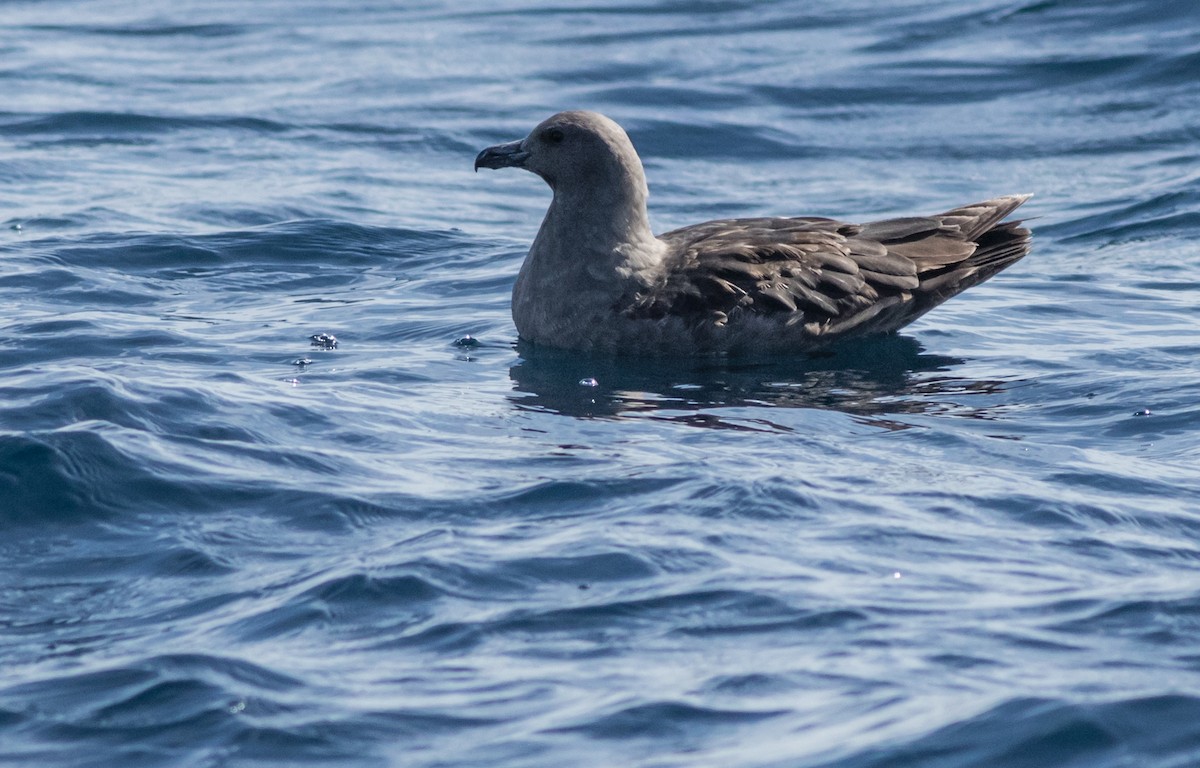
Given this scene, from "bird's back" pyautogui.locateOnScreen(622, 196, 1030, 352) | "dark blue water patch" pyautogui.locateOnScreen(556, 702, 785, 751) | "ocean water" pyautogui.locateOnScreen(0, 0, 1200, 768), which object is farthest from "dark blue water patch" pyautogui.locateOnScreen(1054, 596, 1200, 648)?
"bird's back" pyautogui.locateOnScreen(622, 196, 1030, 352)

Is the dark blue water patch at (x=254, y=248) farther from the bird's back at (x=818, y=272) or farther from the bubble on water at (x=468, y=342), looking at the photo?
the bird's back at (x=818, y=272)

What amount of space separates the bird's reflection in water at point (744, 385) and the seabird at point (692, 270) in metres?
0.14

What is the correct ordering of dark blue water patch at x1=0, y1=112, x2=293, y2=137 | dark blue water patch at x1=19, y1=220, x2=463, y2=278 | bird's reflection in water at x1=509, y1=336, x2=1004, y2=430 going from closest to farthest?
1. bird's reflection in water at x1=509, y1=336, x2=1004, y2=430
2. dark blue water patch at x1=19, y1=220, x2=463, y2=278
3. dark blue water patch at x1=0, y1=112, x2=293, y2=137

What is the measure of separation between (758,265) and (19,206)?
662 centimetres

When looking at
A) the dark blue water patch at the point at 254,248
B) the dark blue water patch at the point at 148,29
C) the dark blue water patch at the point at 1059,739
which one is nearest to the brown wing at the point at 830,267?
the dark blue water patch at the point at 254,248

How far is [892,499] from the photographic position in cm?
643

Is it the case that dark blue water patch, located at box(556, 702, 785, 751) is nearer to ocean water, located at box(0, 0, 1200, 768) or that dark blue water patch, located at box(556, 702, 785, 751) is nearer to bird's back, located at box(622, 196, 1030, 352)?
ocean water, located at box(0, 0, 1200, 768)

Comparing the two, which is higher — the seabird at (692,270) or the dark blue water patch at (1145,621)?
the seabird at (692,270)

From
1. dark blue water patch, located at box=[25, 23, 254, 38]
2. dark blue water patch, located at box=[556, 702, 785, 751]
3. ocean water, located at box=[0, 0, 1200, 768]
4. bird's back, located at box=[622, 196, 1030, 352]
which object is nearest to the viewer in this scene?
dark blue water patch, located at box=[556, 702, 785, 751]

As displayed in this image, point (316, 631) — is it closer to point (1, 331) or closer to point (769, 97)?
point (1, 331)

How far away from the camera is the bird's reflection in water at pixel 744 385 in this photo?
26.1 ft

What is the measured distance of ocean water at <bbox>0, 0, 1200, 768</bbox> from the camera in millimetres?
4691

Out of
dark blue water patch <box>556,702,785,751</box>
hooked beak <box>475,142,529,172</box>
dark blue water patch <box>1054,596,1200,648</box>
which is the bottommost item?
dark blue water patch <box>556,702,785,751</box>

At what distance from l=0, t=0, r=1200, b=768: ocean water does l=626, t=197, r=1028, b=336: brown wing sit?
301mm
